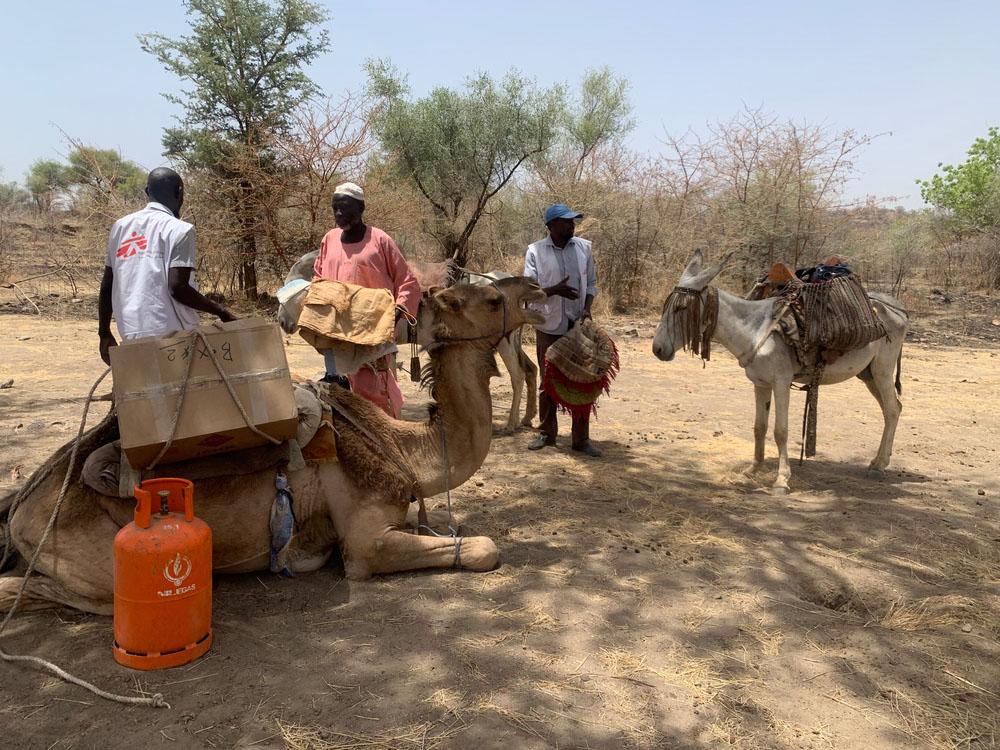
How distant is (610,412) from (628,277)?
11.5 m

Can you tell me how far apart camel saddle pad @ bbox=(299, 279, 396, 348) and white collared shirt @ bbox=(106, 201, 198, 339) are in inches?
27.1

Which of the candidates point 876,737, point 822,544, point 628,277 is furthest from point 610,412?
point 628,277

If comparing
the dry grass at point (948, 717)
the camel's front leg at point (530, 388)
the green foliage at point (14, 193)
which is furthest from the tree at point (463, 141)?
the green foliage at point (14, 193)

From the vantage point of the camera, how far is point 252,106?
17672 millimetres

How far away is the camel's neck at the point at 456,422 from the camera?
13.5ft

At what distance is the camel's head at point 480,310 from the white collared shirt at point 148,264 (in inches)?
53.2

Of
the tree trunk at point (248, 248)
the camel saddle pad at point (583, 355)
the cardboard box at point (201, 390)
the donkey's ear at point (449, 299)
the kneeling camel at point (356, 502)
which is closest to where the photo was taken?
the cardboard box at point (201, 390)

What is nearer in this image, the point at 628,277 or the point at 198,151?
the point at 198,151

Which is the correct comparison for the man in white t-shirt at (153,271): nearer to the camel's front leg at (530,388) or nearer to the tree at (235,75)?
the camel's front leg at (530,388)

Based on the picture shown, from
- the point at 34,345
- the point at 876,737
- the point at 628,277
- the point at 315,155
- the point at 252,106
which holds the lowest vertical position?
the point at 876,737

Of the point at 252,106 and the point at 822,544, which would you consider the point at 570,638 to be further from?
the point at 252,106

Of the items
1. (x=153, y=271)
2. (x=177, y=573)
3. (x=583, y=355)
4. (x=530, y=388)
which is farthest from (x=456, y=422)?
(x=530, y=388)

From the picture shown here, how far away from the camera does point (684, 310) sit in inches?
242

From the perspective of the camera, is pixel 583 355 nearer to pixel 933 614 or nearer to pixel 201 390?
pixel 933 614
